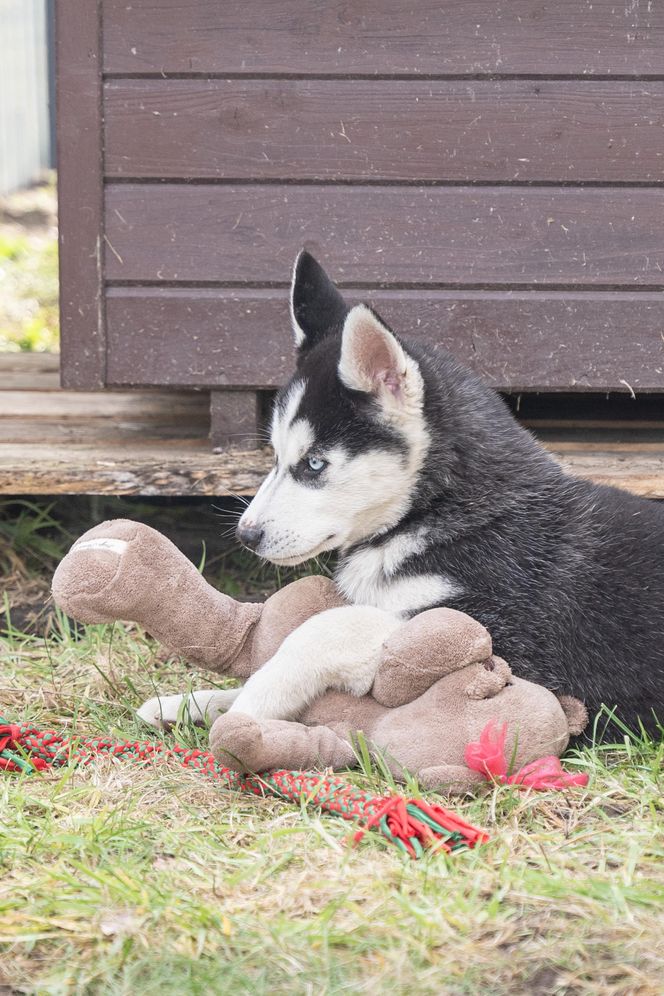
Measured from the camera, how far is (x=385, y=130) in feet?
14.3

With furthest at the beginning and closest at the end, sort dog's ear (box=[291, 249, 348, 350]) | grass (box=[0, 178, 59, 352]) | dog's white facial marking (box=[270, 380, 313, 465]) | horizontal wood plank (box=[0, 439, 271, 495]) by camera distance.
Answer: grass (box=[0, 178, 59, 352]) → horizontal wood plank (box=[0, 439, 271, 495]) → dog's ear (box=[291, 249, 348, 350]) → dog's white facial marking (box=[270, 380, 313, 465])

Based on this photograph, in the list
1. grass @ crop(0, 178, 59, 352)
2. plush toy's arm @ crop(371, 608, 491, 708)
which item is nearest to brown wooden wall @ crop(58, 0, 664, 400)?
plush toy's arm @ crop(371, 608, 491, 708)

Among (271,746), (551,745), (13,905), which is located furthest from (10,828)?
(551,745)

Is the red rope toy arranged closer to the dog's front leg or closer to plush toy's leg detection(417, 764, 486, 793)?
plush toy's leg detection(417, 764, 486, 793)

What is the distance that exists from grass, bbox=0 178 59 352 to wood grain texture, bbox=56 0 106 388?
347 centimetres

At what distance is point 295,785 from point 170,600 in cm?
65

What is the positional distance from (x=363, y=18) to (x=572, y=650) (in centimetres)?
255

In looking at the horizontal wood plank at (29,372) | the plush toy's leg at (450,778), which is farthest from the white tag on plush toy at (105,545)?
the horizontal wood plank at (29,372)

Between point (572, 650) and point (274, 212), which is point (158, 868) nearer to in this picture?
point (572, 650)

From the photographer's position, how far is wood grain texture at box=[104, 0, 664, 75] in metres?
4.28

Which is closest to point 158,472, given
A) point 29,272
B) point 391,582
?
point 391,582

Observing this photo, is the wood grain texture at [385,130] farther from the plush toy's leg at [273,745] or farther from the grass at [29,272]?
the grass at [29,272]

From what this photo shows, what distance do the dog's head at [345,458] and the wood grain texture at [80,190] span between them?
55.9 inches

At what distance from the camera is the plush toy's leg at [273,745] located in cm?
282
